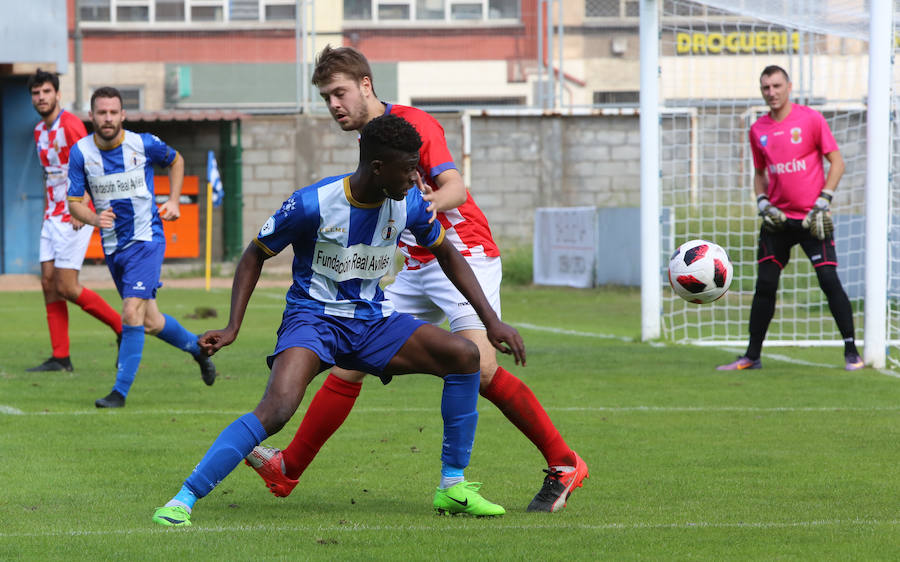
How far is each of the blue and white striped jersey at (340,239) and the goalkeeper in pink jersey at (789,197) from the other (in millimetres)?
5244

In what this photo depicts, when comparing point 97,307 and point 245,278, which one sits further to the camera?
point 97,307

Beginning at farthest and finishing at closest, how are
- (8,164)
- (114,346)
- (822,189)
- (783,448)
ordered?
(8,164) → (114,346) → (822,189) → (783,448)

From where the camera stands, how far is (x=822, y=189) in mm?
9289

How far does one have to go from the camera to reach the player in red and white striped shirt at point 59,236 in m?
9.16

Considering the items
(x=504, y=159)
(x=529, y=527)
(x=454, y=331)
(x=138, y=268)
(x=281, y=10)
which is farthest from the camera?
(x=281, y=10)

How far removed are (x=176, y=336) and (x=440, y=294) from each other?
3.57 metres

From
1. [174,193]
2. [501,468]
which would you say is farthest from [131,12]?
[501,468]

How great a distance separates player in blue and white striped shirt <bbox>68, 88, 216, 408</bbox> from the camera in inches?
311

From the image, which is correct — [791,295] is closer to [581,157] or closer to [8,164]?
[581,157]

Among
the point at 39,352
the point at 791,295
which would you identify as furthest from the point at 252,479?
the point at 791,295

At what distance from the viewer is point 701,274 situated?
6746 millimetres

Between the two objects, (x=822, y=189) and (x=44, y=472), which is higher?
(x=822, y=189)

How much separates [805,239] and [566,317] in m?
5.75

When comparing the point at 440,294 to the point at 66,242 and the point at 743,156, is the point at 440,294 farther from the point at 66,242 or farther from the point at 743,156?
the point at 743,156
